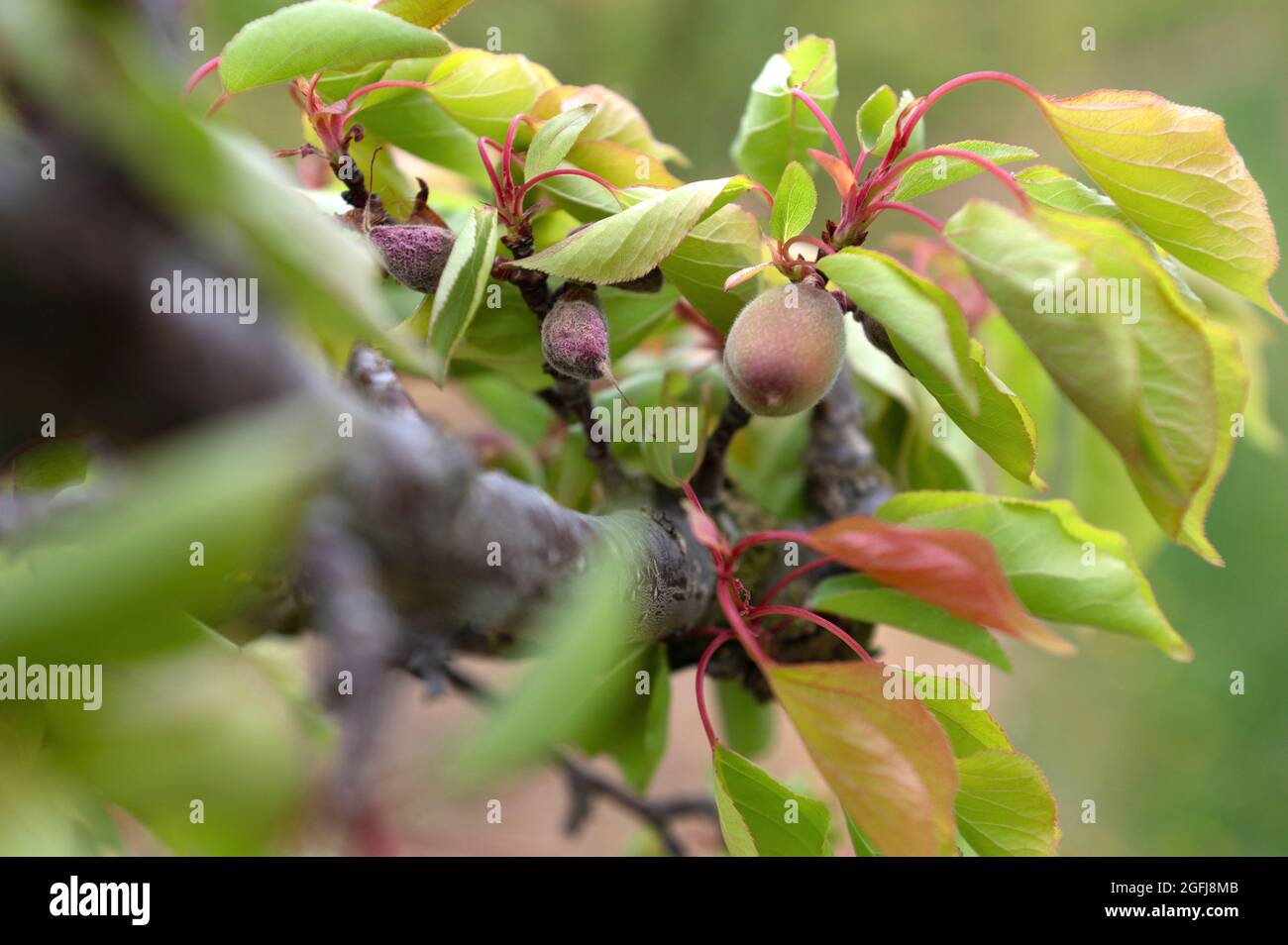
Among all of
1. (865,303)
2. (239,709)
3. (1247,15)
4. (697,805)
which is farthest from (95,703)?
(1247,15)

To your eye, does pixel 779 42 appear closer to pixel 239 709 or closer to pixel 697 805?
pixel 697 805

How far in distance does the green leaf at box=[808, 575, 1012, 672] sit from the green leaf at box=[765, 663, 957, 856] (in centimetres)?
6

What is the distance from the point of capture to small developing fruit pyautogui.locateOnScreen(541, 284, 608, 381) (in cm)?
A: 23

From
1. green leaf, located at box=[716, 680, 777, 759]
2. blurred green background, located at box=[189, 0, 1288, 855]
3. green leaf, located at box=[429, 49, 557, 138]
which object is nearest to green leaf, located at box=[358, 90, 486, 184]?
green leaf, located at box=[429, 49, 557, 138]

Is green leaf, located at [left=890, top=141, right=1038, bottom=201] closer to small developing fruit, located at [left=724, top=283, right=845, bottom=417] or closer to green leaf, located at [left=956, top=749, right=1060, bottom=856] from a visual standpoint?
small developing fruit, located at [left=724, top=283, right=845, bottom=417]

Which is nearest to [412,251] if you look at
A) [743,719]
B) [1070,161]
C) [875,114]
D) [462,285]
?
[462,285]

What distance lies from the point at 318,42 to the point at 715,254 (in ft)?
0.33

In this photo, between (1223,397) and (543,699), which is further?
(1223,397)

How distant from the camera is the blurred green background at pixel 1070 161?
37.5 inches

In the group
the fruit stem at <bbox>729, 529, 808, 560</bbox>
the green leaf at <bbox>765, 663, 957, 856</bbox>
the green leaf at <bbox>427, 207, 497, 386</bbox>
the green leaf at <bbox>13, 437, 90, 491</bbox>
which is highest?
the green leaf at <bbox>427, 207, 497, 386</bbox>

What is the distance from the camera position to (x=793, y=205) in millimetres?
239

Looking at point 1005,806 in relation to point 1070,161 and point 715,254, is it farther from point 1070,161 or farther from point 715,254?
point 1070,161

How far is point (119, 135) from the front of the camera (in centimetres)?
10

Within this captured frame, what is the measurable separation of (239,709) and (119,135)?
0.21 feet
